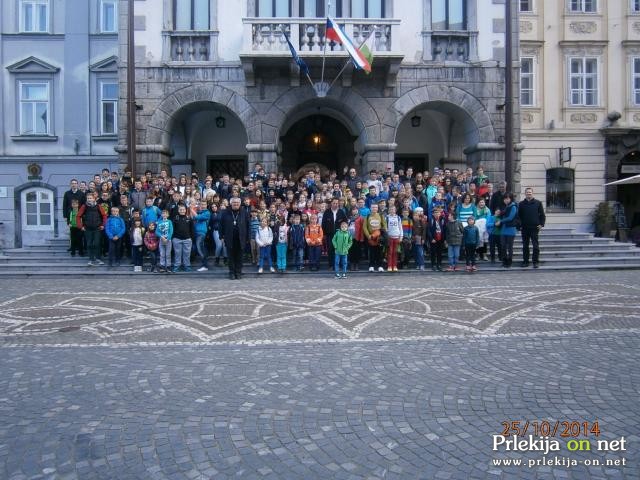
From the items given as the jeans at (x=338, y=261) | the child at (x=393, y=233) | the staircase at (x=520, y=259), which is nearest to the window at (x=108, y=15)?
the staircase at (x=520, y=259)

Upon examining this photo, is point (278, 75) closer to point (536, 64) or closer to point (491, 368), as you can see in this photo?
point (536, 64)

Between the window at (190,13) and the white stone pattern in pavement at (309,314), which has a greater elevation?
the window at (190,13)

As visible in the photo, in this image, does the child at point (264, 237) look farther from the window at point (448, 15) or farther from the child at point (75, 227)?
the window at point (448, 15)

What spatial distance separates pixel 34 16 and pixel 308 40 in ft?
43.5

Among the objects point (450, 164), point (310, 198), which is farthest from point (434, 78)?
point (310, 198)

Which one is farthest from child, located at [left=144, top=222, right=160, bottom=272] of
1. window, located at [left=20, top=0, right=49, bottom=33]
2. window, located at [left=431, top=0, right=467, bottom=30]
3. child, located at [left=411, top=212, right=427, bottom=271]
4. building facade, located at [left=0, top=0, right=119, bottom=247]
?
window, located at [left=20, top=0, right=49, bottom=33]

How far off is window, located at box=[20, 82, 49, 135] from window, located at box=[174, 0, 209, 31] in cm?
797

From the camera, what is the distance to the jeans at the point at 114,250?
13625mm

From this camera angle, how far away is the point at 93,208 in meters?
13.7

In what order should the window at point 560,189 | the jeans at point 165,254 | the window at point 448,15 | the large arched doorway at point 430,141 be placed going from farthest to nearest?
1. the window at point 560,189
2. the large arched doorway at point 430,141
3. the window at point 448,15
4. the jeans at point 165,254

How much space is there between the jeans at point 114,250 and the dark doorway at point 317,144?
344 inches

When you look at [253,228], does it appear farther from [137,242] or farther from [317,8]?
[317,8]

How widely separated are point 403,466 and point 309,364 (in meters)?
2.37

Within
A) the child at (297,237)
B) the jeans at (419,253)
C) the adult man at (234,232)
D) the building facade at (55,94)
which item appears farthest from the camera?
the building facade at (55,94)
